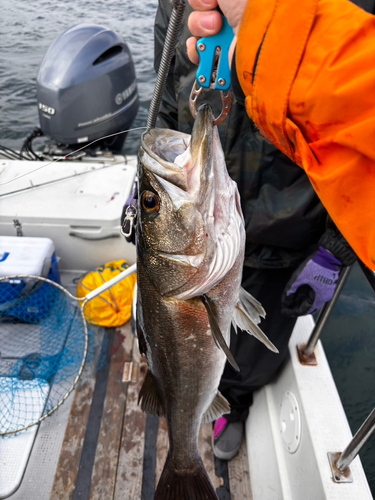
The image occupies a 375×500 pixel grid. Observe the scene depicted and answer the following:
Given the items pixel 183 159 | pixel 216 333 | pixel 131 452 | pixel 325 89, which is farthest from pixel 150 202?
pixel 131 452

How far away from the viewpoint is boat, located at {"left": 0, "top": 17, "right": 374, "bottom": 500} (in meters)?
1.83

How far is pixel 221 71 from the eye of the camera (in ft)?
3.37

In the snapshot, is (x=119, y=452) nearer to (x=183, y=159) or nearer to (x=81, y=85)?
(x=183, y=159)

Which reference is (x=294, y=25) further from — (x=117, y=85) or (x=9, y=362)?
(x=117, y=85)

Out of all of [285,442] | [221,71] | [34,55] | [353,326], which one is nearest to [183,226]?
[221,71]

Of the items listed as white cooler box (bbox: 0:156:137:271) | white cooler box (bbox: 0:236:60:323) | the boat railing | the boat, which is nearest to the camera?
the boat railing

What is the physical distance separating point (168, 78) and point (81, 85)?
2.08 m

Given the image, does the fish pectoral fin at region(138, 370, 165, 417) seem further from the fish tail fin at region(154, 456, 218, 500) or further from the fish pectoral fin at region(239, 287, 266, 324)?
the fish pectoral fin at region(239, 287, 266, 324)

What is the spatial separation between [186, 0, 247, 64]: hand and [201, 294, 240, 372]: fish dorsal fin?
2.39ft

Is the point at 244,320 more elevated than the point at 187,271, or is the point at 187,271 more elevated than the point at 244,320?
the point at 187,271

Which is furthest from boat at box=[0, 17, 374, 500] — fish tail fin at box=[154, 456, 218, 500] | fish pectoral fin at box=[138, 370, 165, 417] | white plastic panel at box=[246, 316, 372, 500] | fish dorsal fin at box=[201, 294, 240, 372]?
fish dorsal fin at box=[201, 294, 240, 372]

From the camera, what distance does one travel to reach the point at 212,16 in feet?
3.10

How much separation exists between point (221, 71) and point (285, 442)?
1942mm

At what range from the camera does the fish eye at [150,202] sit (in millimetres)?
1112
